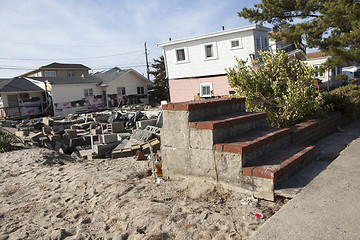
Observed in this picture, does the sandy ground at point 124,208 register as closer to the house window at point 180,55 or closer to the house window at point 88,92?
the house window at point 180,55

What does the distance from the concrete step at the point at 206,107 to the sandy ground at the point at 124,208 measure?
1.03m

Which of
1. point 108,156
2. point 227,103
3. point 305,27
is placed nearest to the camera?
point 227,103

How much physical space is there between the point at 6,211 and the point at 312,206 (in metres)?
4.03

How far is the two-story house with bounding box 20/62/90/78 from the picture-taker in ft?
133

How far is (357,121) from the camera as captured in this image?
8047 mm

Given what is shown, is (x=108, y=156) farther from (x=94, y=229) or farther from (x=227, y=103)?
(x=94, y=229)

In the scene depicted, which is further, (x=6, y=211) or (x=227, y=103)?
(x=227, y=103)

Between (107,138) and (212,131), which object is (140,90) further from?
(212,131)

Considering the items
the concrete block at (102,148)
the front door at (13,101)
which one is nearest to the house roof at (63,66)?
the front door at (13,101)

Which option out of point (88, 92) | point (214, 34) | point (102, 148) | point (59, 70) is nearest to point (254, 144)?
point (102, 148)

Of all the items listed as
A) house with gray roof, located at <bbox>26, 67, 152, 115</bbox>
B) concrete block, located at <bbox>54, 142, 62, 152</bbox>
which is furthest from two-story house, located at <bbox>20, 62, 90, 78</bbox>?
concrete block, located at <bbox>54, 142, 62, 152</bbox>

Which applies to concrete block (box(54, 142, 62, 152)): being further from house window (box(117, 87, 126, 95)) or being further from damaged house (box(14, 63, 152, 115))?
house window (box(117, 87, 126, 95))

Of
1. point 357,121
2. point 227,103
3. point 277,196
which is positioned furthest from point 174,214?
point 357,121

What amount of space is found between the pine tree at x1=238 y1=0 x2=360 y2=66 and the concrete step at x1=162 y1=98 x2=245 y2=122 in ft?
19.0
